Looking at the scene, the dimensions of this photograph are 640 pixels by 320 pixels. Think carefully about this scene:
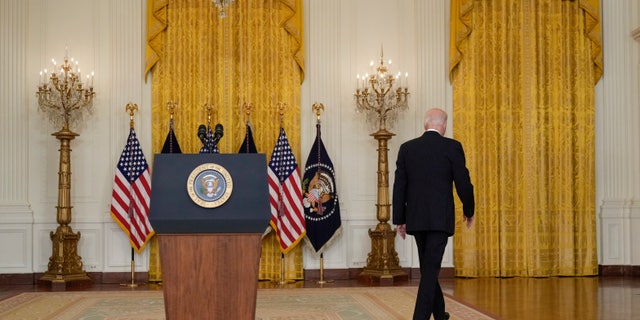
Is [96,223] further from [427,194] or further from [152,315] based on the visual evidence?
[427,194]

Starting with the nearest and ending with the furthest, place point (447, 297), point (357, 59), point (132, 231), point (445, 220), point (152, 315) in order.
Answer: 1. point (445, 220)
2. point (152, 315)
3. point (447, 297)
4. point (132, 231)
5. point (357, 59)

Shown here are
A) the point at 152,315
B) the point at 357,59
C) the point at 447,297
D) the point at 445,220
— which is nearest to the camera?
the point at 445,220

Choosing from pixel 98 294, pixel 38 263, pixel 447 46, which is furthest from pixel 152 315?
pixel 447 46

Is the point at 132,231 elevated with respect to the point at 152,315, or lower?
elevated

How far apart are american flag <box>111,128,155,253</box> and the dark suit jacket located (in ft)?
17.3

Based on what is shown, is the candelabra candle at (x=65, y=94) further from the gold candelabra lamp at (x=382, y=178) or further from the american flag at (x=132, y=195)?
the gold candelabra lamp at (x=382, y=178)

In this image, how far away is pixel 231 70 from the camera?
1066cm

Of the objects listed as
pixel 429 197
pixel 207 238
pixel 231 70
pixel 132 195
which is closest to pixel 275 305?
pixel 429 197

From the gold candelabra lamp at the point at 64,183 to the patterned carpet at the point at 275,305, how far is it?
807mm

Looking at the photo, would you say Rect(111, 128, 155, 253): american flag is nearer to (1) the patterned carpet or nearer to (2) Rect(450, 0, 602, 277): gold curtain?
(1) the patterned carpet

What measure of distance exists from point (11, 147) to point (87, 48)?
1737 millimetres

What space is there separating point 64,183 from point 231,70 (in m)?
2.77

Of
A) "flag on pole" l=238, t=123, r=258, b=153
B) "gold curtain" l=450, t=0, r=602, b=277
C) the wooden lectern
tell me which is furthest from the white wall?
the wooden lectern

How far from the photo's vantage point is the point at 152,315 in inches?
289
